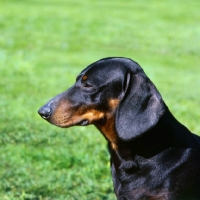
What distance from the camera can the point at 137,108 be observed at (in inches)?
180

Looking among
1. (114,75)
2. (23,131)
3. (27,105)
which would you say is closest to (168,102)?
(27,105)

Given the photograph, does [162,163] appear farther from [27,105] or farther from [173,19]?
[173,19]

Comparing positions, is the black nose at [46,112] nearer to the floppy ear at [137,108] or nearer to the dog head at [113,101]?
the dog head at [113,101]

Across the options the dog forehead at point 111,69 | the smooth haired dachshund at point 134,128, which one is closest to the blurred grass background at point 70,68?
the smooth haired dachshund at point 134,128

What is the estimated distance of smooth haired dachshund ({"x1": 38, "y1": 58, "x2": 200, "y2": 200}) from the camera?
4.54 meters

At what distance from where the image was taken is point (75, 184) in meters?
6.57

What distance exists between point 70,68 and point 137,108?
904 centimetres

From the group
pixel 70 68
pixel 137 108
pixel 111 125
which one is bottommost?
pixel 70 68

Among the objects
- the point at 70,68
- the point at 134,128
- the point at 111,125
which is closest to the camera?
the point at 134,128

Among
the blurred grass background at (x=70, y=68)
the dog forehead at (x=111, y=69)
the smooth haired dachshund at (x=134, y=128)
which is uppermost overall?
the dog forehead at (x=111, y=69)

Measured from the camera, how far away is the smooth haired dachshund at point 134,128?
454cm

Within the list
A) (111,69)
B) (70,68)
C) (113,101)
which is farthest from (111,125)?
(70,68)

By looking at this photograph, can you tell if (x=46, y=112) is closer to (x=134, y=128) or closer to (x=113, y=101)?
(x=113, y=101)

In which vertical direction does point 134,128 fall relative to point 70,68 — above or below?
above
